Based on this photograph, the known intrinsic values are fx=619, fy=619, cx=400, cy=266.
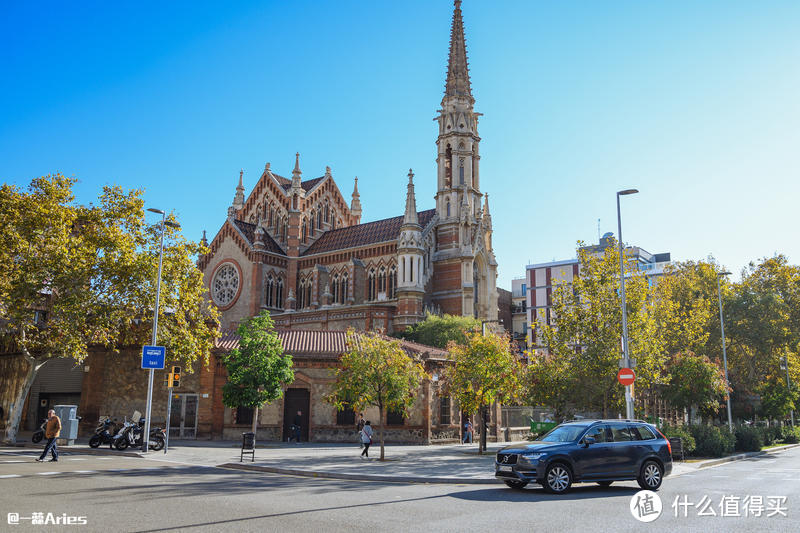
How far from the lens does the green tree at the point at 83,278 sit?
85.8 feet

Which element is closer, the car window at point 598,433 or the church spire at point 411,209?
the car window at point 598,433

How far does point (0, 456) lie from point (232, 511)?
1502 centimetres

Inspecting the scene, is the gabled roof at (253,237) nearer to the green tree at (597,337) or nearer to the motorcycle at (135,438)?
the motorcycle at (135,438)

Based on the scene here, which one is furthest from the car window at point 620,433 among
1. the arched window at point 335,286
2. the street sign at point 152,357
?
the arched window at point 335,286

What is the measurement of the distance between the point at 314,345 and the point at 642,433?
21.0m

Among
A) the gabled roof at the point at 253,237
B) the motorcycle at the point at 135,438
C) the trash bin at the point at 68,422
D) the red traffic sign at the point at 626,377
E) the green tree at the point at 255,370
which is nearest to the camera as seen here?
the red traffic sign at the point at 626,377

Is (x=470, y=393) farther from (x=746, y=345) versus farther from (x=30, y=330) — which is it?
(x=746, y=345)

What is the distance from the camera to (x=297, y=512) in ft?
36.2

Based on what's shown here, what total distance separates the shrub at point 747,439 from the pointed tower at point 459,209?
28.7 m

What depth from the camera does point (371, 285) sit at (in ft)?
204

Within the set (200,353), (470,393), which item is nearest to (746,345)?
(470,393)

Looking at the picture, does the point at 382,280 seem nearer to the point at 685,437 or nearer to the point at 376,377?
the point at 376,377

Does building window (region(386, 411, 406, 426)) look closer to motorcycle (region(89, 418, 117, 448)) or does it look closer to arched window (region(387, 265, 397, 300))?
motorcycle (region(89, 418, 117, 448))

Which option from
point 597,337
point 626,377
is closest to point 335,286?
point 597,337
